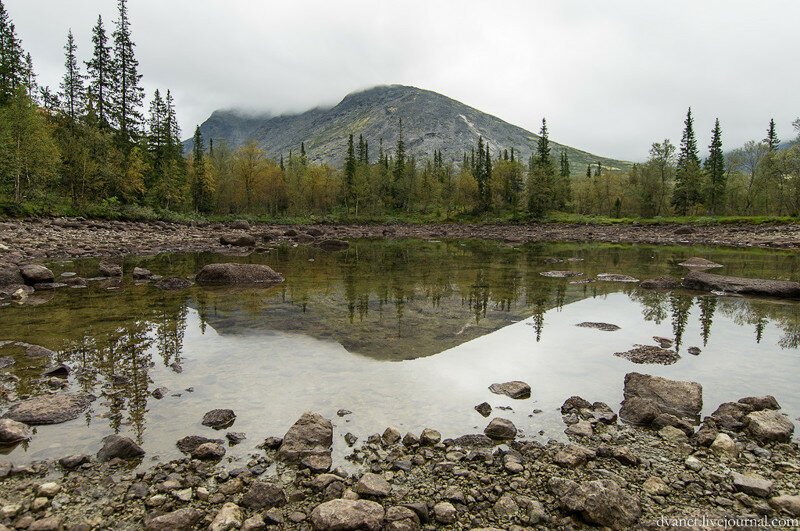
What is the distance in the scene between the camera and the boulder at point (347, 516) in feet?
17.1

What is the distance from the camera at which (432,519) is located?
5.49m

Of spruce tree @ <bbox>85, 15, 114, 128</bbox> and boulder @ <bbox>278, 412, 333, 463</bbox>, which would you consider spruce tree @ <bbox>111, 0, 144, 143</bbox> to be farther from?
boulder @ <bbox>278, 412, 333, 463</bbox>

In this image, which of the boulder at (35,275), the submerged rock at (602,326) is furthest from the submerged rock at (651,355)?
the boulder at (35,275)

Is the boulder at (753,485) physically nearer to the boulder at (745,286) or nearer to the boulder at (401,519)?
the boulder at (401,519)

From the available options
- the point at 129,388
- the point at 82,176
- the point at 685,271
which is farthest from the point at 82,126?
the point at 685,271

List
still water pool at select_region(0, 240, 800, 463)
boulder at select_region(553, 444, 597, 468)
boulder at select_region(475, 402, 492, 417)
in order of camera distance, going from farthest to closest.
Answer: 1. boulder at select_region(475, 402, 492, 417)
2. still water pool at select_region(0, 240, 800, 463)
3. boulder at select_region(553, 444, 597, 468)

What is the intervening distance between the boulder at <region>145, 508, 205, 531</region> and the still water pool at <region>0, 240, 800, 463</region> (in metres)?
1.49

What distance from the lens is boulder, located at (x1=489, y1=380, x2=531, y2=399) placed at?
938 cm

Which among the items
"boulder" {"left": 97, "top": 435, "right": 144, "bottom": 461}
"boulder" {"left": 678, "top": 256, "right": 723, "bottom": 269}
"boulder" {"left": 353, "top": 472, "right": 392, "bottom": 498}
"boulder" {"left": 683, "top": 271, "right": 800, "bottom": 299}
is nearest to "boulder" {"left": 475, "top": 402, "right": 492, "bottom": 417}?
"boulder" {"left": 353, "top": 472, "right": 392, "bottom": 498}

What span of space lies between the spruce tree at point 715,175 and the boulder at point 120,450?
111 meters

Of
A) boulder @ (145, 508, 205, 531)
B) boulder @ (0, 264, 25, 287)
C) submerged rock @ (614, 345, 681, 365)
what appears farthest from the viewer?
boulder @ (0, 264, 25, 287)

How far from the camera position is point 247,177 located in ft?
342

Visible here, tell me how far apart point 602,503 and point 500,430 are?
2.31 meters

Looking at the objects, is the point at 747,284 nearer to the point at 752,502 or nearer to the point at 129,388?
the point at 752,502
